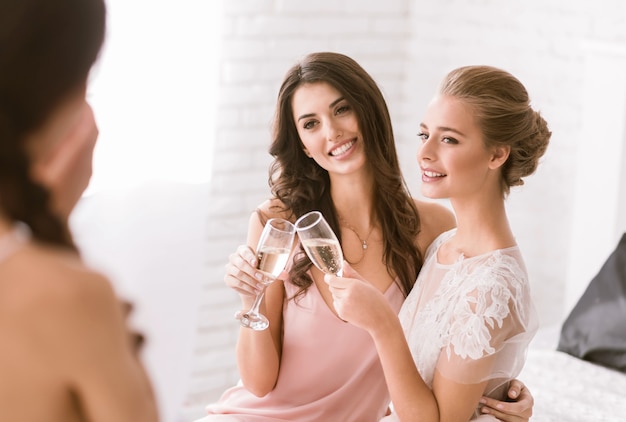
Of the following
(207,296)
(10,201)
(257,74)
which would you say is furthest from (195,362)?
(10,201)

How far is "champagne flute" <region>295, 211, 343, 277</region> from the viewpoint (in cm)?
196

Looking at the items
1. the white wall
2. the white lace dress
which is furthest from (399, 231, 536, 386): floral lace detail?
the white wall

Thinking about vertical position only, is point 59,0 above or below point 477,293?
above

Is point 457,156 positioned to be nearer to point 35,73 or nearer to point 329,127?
point 329,127

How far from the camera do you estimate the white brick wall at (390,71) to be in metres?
3.73

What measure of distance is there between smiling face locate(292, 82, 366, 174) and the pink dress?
334 millimetres

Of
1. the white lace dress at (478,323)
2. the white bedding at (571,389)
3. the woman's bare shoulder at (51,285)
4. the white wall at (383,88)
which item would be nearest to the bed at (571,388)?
the white bedding at (571,389)

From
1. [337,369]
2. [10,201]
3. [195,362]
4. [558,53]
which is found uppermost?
[10,201]

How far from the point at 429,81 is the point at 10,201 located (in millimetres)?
3565

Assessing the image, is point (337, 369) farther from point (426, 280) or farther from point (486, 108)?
point (486, 108)

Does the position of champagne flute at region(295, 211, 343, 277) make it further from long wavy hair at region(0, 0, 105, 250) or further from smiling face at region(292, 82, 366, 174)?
long wavy hair at region(0, 0, 105, 250)

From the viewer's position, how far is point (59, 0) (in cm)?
91

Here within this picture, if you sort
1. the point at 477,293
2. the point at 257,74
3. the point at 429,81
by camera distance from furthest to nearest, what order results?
the point at 429,81 < the point at 257,74 < the point at 477,293

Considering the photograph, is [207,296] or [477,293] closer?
[477,293]
